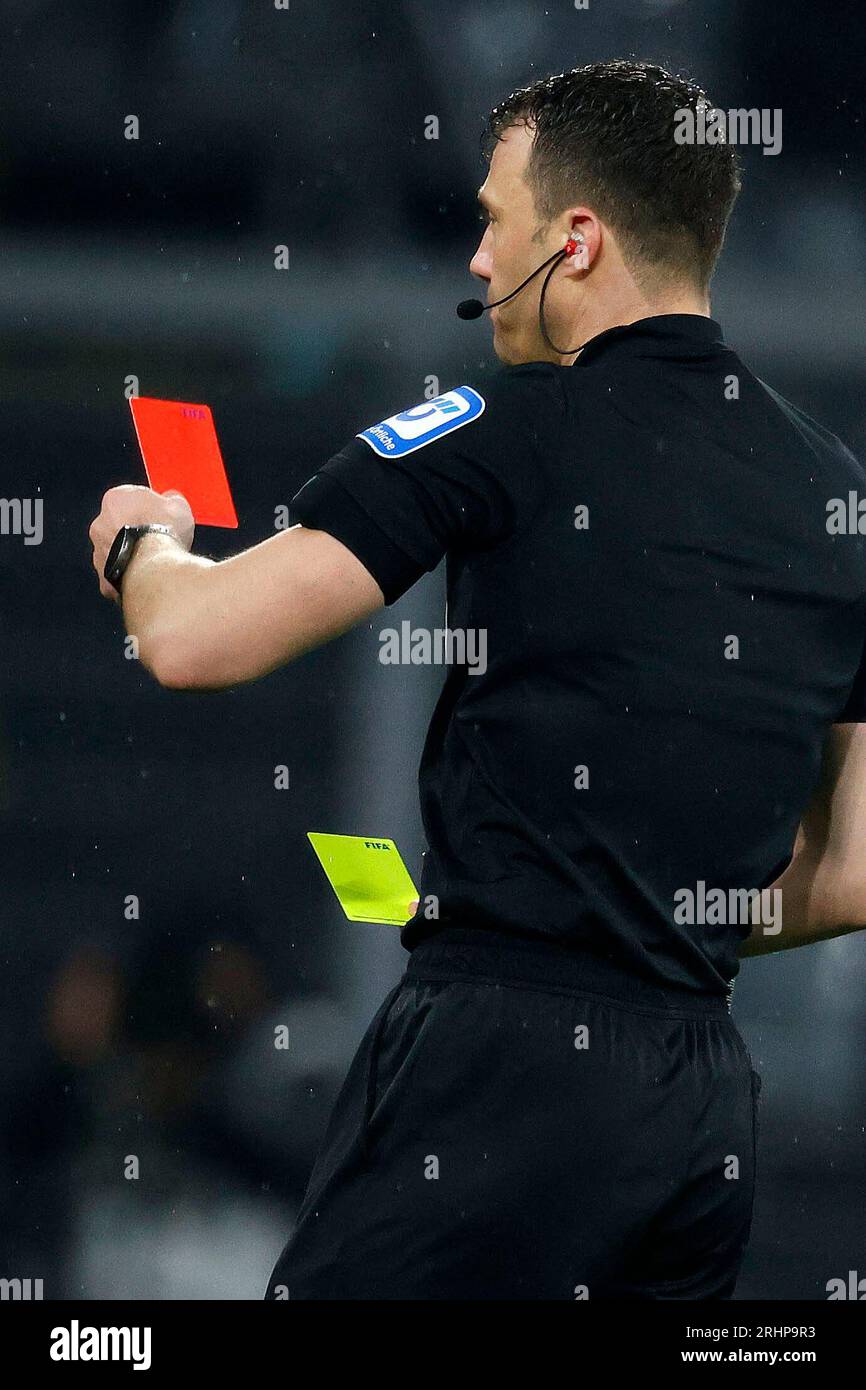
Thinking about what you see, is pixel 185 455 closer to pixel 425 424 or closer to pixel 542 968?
pixel 425 424

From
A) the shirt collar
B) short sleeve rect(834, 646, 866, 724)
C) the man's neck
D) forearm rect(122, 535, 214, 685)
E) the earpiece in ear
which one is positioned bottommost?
short sleeve rect(834, 646, 866, 724)

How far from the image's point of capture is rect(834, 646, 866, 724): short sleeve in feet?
3.53

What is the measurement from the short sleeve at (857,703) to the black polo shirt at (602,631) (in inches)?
3.3

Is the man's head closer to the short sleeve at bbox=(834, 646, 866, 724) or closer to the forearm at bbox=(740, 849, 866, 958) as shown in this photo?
the short sleeve at bbox=(834, 646, 866, 724)

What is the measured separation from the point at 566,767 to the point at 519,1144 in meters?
0.20

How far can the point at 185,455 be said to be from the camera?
3.55ft

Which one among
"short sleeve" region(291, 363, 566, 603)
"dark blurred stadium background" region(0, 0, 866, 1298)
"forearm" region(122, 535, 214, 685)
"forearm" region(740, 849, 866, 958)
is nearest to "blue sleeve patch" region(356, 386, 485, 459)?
"short sleeve" region(291, 363, 566, 603)

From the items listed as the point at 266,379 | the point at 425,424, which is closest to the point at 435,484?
the point at 425,424

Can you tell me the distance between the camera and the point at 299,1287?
939 mm

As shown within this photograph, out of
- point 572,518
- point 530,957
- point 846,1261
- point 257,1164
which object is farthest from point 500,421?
point 846,1261

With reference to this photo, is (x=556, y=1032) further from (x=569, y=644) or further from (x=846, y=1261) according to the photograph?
(x=846, y=1261)

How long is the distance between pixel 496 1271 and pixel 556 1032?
13 cm

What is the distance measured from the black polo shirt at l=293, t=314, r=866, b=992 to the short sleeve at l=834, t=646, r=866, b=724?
84 mm

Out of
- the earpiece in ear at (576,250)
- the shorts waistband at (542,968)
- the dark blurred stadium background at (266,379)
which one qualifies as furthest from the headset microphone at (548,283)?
the dark blurred stadium background at (266,379)
